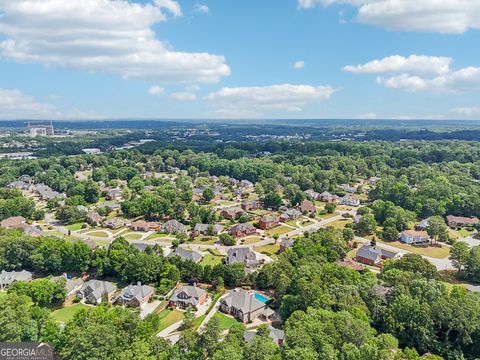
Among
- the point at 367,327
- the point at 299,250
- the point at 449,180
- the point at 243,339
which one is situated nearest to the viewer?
the point at 367,327

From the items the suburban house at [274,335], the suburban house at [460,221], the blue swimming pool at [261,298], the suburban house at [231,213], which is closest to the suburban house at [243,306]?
the blue swimming pool at [261,298]

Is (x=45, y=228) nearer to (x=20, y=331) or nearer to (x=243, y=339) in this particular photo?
(x=20, y=331)

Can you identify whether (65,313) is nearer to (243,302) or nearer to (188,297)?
(188,297)

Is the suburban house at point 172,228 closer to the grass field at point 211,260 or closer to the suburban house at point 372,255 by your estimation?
the grass field at point 211,260

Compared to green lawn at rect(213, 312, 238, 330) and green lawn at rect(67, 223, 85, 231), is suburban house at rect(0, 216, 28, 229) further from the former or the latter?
green lawn at rect(213, 312, 238, 330)

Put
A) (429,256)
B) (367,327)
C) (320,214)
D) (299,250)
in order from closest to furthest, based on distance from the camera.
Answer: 1. (367,327)
2. (299,250)
3. (429,256)
4. (320,214)

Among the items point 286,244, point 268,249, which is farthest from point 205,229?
point 286,244

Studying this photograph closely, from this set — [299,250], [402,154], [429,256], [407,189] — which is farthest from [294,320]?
[402,154]

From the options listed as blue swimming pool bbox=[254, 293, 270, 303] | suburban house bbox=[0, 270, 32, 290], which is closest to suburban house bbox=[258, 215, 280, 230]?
blue swimming pool bbox=[254, 293, 270, 303]
